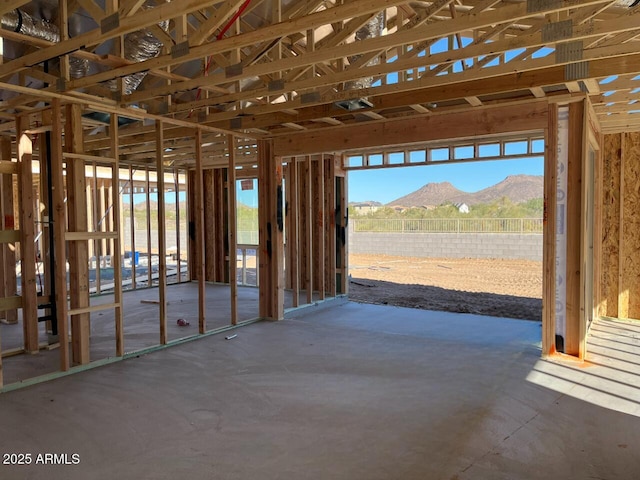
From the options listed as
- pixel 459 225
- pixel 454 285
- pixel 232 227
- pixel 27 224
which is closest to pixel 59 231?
pixel 27 224

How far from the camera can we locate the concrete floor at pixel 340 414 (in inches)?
110

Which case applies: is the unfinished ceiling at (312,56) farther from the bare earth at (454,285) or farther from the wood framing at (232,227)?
the bare earth at (454,285)

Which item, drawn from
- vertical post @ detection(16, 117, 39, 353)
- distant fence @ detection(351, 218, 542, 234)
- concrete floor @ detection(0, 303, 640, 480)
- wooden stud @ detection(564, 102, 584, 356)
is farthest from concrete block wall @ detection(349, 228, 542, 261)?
vertical post @ detection(16, 117, 39, 353)

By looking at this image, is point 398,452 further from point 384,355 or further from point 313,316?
point 313,316

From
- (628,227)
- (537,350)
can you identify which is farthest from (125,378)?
(628,227)

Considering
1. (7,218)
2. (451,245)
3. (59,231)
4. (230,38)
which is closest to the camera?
(230,38)

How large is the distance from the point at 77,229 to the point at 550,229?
5033 mm

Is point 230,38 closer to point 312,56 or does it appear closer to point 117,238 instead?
point 312,56

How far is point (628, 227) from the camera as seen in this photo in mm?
6949

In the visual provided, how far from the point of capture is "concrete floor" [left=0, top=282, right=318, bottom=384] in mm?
4891

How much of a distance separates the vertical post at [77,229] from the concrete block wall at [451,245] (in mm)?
15447

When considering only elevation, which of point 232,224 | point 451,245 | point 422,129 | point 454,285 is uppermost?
point 422,129

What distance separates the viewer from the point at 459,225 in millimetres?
19203

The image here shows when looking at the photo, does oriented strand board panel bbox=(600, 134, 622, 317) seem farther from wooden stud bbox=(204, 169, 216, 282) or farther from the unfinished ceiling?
wooden stud bbox=(204, 169, 216, 282)
